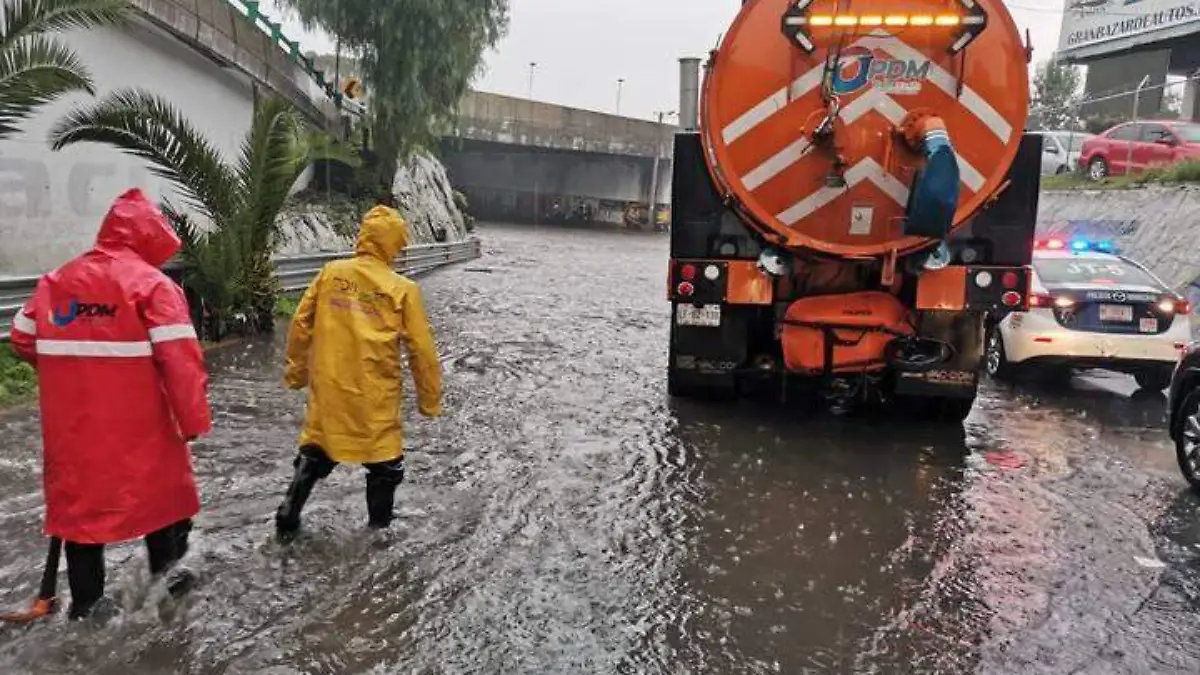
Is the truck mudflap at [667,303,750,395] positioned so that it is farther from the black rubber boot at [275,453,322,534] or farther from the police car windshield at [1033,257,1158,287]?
the police car windshield at [1033,257,1158,287]

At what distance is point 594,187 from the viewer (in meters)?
49.8

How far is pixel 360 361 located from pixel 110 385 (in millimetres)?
1150

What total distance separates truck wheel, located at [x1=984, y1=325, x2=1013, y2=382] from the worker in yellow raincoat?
6842mm

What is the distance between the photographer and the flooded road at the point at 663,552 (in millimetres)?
3584

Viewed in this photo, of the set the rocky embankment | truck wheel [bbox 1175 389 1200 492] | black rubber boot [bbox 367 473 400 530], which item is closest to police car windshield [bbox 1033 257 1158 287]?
truck wheel [bbox 1175 389 1200 492]

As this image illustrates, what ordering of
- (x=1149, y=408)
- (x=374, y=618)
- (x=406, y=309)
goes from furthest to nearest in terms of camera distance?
(x=1149, y=408) → (x=406, y=309) → (x=374, y=618)

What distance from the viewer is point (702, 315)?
22.8 ft

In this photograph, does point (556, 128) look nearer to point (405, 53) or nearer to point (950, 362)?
point (405, 53)

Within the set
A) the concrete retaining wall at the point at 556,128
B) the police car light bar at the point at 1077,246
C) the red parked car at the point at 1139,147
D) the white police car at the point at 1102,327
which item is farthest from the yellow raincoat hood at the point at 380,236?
the concrete retaining wall at the point at 556,128

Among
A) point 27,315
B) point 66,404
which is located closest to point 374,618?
point 66,404

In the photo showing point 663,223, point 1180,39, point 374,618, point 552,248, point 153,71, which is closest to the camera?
point 374,618

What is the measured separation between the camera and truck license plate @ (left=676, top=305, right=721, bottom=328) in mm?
6910

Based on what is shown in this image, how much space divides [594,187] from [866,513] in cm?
4547

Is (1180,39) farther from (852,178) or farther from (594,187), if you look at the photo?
(594,187)
